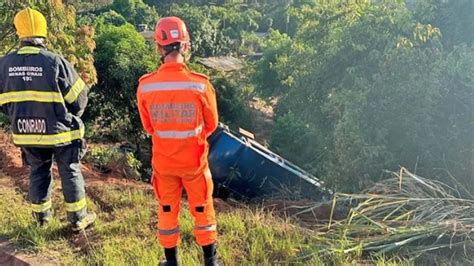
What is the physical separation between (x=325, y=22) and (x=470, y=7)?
5.02 m

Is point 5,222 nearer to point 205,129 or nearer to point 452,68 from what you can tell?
point 205,129

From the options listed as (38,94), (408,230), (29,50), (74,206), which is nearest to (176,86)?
(38,94)

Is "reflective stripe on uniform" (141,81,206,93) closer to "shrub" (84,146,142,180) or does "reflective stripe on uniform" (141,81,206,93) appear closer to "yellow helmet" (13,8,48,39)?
"yellow helmet" (13,8,48,39)

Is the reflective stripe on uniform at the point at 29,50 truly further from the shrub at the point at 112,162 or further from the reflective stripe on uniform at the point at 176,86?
the shrub at the point at 112,162

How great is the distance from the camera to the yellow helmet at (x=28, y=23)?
3.99 m

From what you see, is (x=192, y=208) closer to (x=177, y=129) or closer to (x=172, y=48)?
(x=177, y=129)

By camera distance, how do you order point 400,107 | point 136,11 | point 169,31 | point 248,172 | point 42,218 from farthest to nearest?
1. point 136,11
2. point 248,172
3. point 400,107
4. point 42,218
5. point 169,31

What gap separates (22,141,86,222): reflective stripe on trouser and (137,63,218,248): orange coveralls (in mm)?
972

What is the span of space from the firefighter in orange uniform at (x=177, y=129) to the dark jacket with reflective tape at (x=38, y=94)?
2.92 feet

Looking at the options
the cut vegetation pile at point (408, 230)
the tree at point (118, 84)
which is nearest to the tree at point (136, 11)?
the tree at point (118, 84)

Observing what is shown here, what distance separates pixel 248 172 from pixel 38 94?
3.57 meters

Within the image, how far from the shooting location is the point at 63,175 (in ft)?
13.7

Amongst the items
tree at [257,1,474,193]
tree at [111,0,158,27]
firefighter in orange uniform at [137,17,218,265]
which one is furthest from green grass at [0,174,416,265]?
tree at [111,0,158,27]

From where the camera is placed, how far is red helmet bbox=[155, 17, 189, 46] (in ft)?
10.9
